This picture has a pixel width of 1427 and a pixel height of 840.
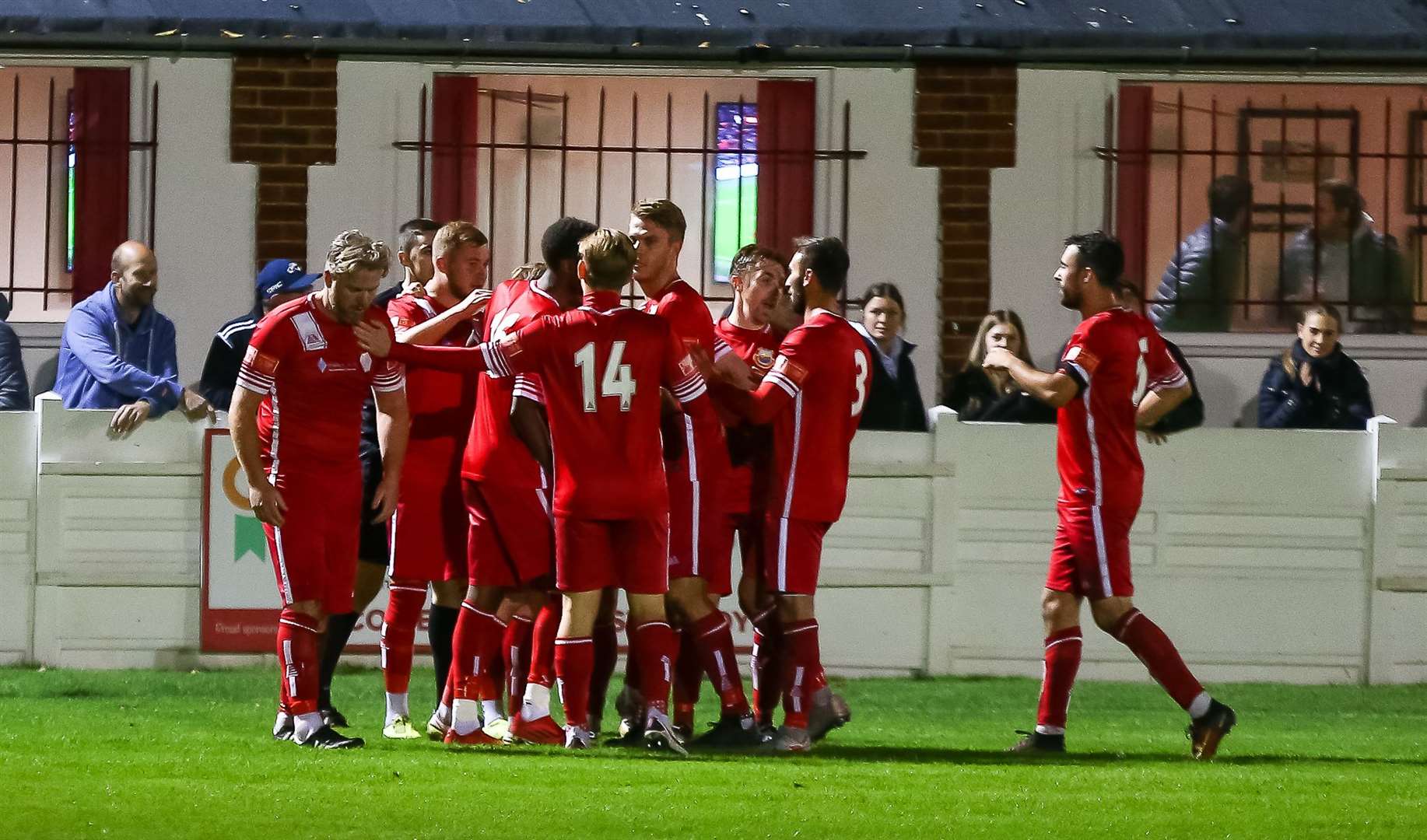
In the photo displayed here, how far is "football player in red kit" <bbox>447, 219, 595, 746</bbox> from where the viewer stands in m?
8.08

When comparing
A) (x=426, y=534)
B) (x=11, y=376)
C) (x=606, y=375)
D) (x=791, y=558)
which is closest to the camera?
(x=606, y=375)

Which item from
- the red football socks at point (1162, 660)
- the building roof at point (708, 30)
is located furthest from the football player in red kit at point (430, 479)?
the building roof at point (708, 30)

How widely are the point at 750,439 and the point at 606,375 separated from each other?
3.39ft

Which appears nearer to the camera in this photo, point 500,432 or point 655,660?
point 655,660

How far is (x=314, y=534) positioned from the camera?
25.8ft

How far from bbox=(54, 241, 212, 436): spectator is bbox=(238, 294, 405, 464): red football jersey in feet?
10.1

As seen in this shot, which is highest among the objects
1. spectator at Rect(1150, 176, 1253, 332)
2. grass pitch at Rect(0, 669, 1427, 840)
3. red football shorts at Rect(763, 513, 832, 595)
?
spectator at Rect(1150, 176, 1253, 332)

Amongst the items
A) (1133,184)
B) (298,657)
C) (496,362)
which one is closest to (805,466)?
(496,362)

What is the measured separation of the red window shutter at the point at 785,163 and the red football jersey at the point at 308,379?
6114 millimetres

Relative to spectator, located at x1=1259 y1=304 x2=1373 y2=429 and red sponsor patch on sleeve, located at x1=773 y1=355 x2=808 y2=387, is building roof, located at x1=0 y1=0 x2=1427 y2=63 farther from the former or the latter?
red sponsor patch on sleeve, located at x1=773 y1=355 x2=808 y2=387

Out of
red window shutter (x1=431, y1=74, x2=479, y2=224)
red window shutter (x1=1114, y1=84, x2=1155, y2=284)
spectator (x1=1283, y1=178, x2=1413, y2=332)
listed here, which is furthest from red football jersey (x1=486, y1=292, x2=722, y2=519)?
spectator (x1=1283, y1=178, x2=1413, y2=332)

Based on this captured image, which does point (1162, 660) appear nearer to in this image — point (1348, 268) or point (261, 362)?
point (261, 362)

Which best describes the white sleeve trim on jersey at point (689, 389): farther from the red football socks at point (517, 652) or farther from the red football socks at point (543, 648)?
the red football socks at point (517, 652)

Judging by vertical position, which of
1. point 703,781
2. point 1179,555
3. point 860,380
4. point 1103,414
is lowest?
point 703,781
